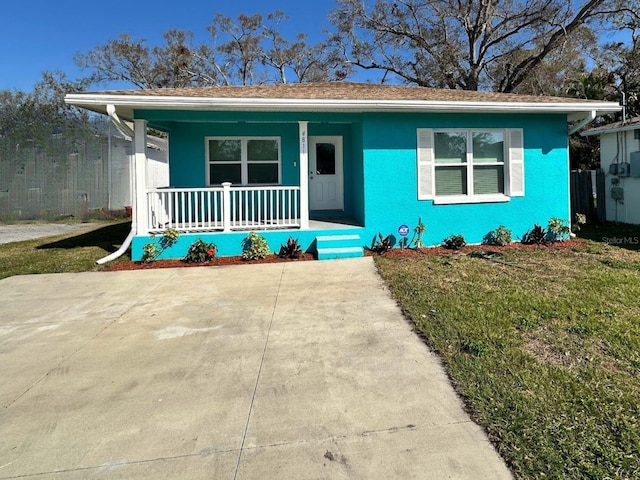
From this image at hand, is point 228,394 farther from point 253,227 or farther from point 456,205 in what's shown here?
point 456,205

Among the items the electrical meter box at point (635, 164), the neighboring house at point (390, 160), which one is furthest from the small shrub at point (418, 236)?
the electrical meter box at point (635, 164)

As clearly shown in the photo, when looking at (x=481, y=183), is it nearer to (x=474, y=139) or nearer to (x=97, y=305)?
(x=474, y=139)

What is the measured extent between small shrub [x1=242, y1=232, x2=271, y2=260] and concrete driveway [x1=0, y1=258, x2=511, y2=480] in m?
2.44

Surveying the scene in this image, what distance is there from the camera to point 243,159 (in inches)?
384

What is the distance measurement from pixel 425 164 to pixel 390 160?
0.76m

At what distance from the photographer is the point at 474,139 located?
8664 millimetres

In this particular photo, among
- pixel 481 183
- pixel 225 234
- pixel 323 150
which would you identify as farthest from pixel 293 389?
pixel 323 150

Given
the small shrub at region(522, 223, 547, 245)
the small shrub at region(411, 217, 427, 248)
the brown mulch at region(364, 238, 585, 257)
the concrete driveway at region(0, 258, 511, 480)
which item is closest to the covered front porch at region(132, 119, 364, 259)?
the brown mulch at region(364, 238, 585, 257)

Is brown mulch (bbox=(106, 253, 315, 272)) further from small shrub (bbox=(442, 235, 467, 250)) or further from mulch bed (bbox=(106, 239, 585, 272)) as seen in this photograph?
small shrub (bbox=(442, 235, 467, 250))

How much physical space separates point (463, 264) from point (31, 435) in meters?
6.02

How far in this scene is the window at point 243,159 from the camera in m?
9.73

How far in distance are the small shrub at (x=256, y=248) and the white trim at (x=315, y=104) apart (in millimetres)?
2453

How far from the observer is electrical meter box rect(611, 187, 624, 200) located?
1141 cm

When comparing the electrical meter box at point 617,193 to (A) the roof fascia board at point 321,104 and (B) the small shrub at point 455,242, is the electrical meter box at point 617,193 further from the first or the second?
(B) the small shrub at point 455,242
